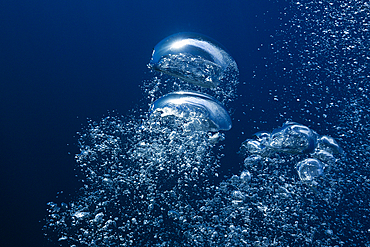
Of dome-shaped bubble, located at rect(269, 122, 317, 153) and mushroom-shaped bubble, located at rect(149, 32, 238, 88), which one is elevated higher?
mushroom-shaped bubble, located at rect(149, 32, 238, 88)

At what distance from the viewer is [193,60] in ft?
3.74

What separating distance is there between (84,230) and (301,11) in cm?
103

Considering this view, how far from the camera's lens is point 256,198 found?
3.10 ft

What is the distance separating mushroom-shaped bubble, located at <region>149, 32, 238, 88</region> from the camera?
1.12 meters

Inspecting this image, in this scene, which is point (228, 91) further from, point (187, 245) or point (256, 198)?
point (187, 245)

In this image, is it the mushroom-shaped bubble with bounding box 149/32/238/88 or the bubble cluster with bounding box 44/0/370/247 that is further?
the mushroom-shaped bubble with bounding box 149/32/238/88

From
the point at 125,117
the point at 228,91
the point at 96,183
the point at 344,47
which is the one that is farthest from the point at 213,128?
the point at 344,47

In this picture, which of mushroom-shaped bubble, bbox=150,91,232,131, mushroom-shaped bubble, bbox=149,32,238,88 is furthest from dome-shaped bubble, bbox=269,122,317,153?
mushroom-shaped bubble, bbox=149,32,238,88

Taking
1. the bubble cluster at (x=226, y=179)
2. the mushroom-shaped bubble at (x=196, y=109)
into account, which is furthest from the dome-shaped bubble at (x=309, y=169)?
the mushroom-shaped bubble at (x=196, y=109)

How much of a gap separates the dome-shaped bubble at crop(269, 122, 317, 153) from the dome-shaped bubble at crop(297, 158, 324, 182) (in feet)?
0.11

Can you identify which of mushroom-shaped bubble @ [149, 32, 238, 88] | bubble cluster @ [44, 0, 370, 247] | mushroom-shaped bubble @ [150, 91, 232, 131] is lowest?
bubble cluster @ [44, 0, 370, 247]

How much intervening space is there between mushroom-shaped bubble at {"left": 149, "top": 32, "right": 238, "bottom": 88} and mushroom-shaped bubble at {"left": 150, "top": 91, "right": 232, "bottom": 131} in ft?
0.23

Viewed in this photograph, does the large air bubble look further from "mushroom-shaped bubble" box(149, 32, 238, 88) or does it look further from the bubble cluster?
"mushroom-shaped bubble" box(149, 32, 238, 88)

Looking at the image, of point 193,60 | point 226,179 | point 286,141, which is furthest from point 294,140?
point 193,60
